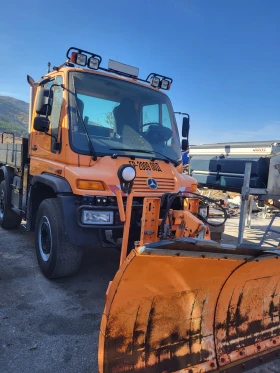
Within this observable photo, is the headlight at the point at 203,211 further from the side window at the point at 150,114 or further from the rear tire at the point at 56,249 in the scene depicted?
the rear tire at the point at 56,249

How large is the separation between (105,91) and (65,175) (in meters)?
1.43

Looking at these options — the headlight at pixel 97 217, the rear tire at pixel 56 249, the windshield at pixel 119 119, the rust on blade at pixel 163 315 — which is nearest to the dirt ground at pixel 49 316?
the rear tire at pixel 56 249

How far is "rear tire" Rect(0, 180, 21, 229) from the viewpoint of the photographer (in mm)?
5938

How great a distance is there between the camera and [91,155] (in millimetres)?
3699

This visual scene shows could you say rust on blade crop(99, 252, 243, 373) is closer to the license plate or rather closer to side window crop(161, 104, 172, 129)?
the license plate

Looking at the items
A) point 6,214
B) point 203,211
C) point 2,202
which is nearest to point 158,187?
point 203,211

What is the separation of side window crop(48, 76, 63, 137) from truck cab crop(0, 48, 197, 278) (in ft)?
0.04

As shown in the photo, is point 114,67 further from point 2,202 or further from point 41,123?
point 2,202

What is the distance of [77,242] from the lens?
11.3ft

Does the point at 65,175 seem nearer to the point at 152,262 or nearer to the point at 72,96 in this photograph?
the point at 72,96

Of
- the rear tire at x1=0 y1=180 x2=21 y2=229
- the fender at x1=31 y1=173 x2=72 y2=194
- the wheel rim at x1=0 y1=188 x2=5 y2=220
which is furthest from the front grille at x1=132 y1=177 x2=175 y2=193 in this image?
the wheel rim at x1=0 y1=188 x2=5 y2=220

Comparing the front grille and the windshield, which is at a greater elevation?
the windshield

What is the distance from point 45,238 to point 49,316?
49.0 inches

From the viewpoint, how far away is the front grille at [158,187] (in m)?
3.68
